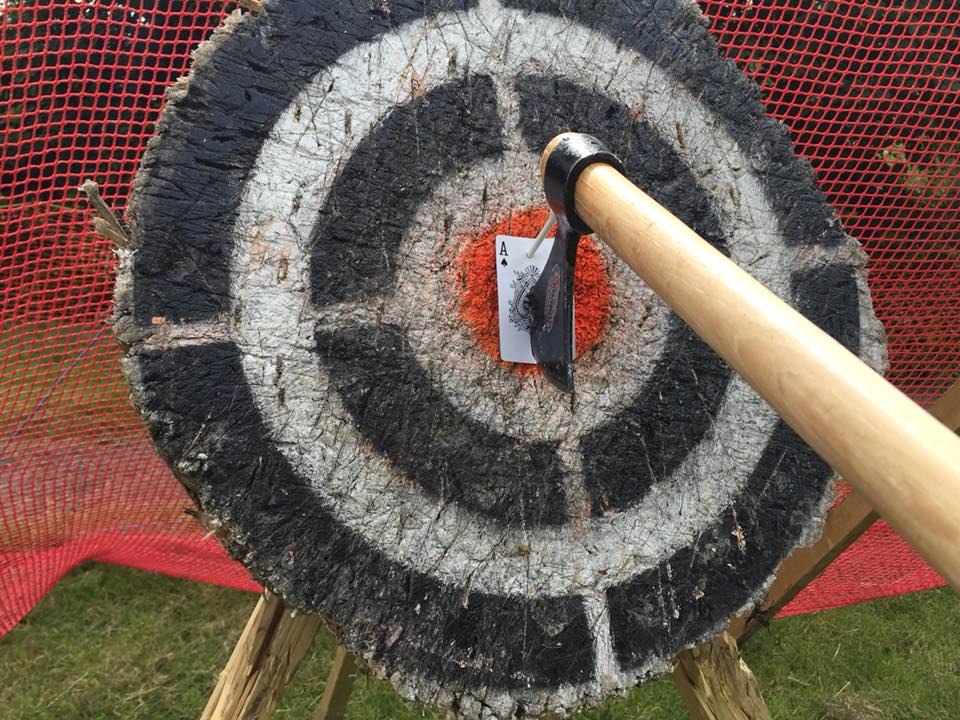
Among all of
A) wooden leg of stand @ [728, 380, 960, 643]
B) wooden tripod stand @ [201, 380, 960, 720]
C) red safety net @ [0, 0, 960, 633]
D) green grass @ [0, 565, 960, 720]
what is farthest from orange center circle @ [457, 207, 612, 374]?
green grass @ [0, 565, 960, 720]

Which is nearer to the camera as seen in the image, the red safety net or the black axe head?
the black axe head

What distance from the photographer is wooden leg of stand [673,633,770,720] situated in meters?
1.17

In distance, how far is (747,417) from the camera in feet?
3.72

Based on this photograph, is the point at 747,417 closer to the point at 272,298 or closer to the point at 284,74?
the point at 272,298

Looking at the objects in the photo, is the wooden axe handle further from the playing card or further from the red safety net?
the red safety net

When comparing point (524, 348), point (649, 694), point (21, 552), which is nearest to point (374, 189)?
point (524, 348)

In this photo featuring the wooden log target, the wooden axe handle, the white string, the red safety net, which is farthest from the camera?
the red safety net

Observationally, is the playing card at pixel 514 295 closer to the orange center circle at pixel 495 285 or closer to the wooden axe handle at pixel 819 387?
the orange center circle at pixel 495 285

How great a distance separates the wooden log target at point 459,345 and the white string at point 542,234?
0.05m

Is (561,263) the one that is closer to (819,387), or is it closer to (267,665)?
(819,387)

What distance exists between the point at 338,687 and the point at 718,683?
0.85 m

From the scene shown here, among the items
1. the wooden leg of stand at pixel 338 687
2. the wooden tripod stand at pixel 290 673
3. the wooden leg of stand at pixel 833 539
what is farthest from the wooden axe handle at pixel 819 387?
the wooden leg of stand at pixel 338 687

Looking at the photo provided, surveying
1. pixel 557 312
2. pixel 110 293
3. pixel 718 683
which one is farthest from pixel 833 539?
pixel 110 293

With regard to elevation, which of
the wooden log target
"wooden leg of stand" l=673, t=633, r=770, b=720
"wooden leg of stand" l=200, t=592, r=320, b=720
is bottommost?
"wooden leg of stand" l=200, t=592, r=320, b=720
